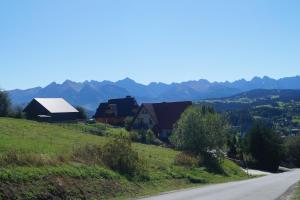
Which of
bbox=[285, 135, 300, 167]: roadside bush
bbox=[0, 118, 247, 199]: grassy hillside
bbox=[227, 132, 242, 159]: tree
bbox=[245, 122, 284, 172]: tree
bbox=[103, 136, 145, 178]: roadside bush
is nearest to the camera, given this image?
bbox=[0, 118, 247, 199]: grassy hillside

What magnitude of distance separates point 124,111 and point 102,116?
5735 mm

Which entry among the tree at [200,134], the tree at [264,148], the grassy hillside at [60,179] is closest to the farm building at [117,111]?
the tree at [264,148]

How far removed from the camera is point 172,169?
3869cm

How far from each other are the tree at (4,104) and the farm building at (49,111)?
12.0 m

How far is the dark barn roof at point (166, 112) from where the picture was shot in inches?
3974

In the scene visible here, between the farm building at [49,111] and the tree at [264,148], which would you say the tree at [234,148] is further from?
the farm building at [49,111]

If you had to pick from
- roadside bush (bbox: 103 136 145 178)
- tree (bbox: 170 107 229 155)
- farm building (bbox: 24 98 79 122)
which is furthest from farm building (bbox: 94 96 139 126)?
roadside bush (bbox: 103 136 145 178)

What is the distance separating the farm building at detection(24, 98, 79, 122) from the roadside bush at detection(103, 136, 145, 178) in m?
58.9

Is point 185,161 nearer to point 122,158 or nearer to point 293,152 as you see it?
point 122,158

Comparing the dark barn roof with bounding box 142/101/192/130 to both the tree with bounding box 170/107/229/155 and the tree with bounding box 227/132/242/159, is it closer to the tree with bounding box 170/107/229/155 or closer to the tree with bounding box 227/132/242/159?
the tree with bounding box 227/132/242/159

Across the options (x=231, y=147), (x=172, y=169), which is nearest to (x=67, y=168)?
(x=172, y=169)

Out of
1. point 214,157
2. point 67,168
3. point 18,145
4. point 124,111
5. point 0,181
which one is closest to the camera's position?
point 0,181

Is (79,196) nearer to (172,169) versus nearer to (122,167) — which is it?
(122,167)

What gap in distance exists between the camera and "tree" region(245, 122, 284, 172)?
100m
